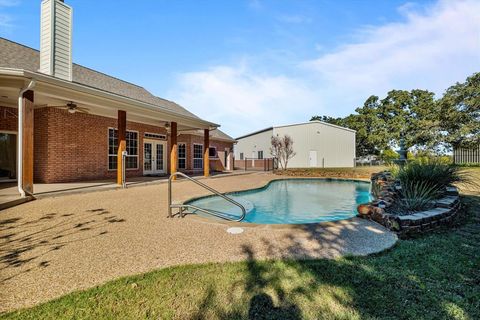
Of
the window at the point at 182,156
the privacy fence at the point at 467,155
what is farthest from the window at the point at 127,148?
the privacy fence at the point at 467,155

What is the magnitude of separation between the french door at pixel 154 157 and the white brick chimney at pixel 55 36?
17.7ft

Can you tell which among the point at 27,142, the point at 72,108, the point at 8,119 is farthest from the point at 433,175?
the point at 8,119

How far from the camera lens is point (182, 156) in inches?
658

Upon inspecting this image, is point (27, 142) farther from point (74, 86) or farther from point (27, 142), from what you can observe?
point (74, 86)

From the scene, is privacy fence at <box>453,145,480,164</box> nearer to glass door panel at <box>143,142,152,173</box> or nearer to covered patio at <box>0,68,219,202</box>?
covered patio at <box>0,68,219,202</box>

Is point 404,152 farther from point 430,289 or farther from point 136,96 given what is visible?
point 136,96

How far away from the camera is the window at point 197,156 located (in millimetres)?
17737

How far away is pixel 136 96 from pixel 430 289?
14.6m

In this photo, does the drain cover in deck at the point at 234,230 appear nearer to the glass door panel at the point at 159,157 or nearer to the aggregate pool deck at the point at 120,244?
the aggregate pool deck at the point at 120,244

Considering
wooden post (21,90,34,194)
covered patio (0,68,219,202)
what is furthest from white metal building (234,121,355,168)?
wooden post (21,90,34,194)

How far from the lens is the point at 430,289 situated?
230 centimetres

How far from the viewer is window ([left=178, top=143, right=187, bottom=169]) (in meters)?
16.5

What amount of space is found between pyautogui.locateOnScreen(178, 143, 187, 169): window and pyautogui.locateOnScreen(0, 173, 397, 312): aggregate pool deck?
11.3 metres

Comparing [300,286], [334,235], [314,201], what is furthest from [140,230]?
[314,201]
